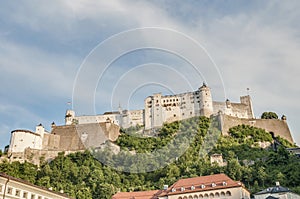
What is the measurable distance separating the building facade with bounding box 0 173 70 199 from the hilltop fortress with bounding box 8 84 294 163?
51.4 m

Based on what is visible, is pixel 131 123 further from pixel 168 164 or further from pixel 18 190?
pixel 18 190

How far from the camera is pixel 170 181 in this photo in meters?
72.8

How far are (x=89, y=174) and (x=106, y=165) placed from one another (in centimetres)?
1090

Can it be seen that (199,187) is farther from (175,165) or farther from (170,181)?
(175,165)

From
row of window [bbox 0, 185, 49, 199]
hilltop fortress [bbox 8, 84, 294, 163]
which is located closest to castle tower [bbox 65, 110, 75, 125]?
hilltop fortress [bbox 8, 84, 294, 163]

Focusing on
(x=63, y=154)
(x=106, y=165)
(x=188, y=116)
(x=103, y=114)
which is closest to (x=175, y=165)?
(x=106, y=165)

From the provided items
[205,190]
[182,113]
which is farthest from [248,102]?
[205,190]

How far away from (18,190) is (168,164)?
1968 inches

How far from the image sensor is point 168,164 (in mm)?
84750

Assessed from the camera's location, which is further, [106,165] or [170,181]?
[106,165]

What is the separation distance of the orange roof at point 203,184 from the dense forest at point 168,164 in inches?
510

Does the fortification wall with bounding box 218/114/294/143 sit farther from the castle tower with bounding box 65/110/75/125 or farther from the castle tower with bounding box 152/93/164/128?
the castle tower with bounding box 65/110/75/125

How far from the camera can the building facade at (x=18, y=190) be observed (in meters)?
36.9

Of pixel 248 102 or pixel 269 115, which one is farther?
pixel 269 115
